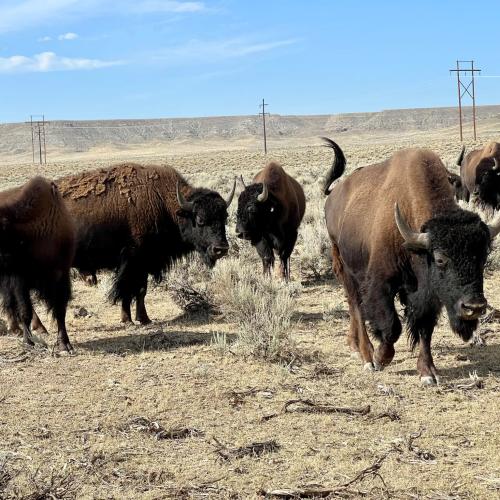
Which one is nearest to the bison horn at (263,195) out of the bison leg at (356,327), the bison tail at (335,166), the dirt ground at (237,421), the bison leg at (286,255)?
the bison leg at (286,255)

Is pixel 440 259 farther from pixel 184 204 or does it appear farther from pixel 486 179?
pixel 486 179

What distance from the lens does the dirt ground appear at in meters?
4.37

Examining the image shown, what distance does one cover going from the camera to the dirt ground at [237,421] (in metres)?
4.37

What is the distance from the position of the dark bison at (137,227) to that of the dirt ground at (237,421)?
152cm

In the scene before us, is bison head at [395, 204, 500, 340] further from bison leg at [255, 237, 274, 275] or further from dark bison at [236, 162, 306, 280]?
bison leg at [255, 237, 274, 275]

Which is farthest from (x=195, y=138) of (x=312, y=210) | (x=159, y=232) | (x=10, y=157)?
(x=159, y=232)

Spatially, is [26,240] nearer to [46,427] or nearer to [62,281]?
[62,281]

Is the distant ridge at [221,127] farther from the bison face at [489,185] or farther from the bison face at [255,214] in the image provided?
the bison face at [255,214]

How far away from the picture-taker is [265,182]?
43.8ft

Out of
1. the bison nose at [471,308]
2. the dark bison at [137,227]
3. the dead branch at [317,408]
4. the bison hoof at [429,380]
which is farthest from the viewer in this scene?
the dark bison at [137,227]

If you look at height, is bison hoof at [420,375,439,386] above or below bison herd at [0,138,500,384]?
below

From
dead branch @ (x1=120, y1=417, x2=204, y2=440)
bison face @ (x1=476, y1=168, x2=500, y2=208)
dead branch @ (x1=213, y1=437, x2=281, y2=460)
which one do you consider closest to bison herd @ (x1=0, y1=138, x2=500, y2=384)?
dead branch @ (x1=213, y1=437, x2=281, y2=460)

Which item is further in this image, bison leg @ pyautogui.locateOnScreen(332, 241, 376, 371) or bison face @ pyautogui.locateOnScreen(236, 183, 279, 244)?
bison face @ pyautogui.locateOnScreen(236, 183, 279, 244)

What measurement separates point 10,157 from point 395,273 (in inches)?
5028
